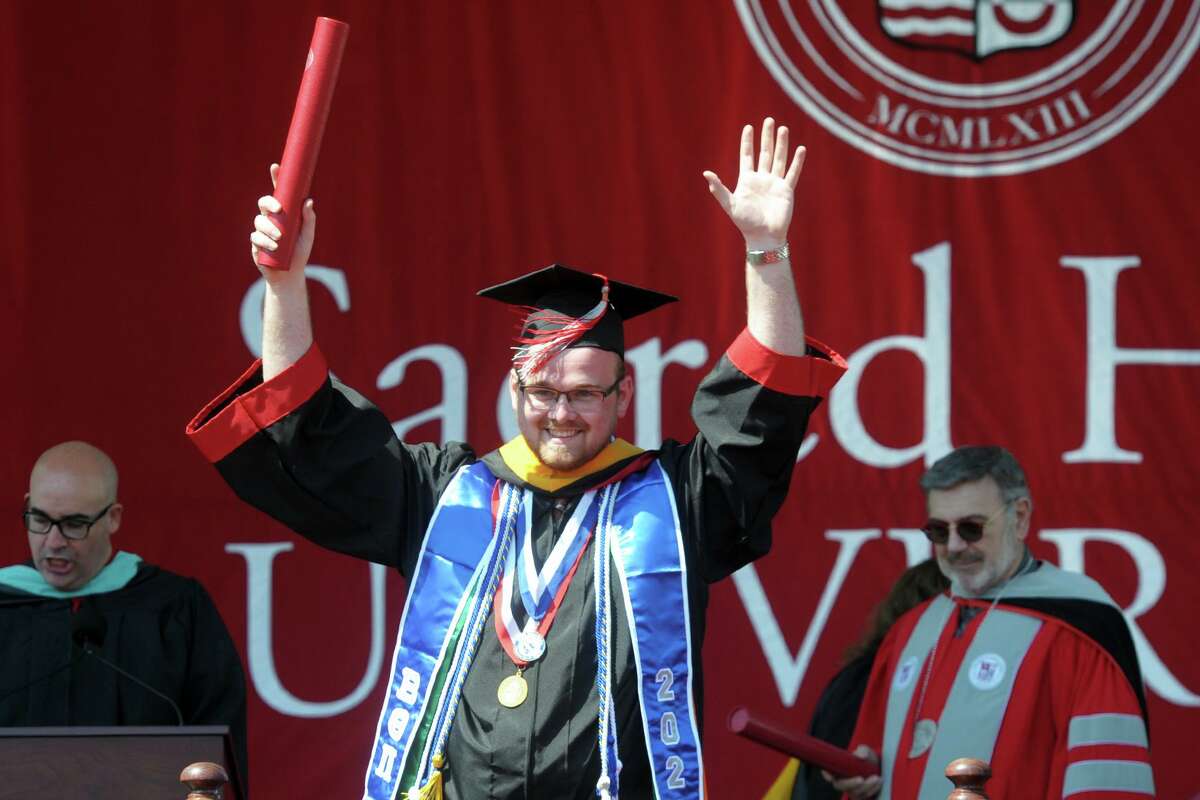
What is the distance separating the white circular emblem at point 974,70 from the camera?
238 inches

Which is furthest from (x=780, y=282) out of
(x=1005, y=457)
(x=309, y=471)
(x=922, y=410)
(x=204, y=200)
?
(x=204, y=200)

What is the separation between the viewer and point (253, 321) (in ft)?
19.6

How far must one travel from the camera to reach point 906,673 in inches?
206

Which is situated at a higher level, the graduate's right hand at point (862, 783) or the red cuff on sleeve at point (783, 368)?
the red cuff on sleeve at point (783, 368)

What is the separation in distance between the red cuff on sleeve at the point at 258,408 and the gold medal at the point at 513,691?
680mm

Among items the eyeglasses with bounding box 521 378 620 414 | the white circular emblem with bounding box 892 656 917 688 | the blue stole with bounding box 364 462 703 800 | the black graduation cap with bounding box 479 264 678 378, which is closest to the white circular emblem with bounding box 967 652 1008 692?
the white circular emblem with bounding box 892 656 917 688

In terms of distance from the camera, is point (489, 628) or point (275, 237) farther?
point (489, 628)

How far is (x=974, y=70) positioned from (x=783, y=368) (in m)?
2.34

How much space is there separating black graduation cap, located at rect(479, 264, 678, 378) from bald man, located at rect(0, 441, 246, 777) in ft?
4.81

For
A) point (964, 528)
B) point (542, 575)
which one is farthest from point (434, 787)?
point (964, 528)

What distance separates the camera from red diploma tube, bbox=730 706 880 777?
4648 millimetres

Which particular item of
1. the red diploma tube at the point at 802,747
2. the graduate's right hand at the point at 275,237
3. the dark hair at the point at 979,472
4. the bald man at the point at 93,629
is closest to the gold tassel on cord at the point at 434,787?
the red diploma tube at the point at 802,747

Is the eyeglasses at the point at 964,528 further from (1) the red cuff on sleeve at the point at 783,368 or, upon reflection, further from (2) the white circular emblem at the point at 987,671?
(1) the red cuff on sleeve at the point at 783,368

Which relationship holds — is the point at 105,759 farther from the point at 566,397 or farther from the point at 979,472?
the point at 979,472
